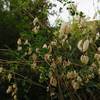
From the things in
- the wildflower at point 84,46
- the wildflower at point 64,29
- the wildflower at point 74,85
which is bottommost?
the wildflower at point 74,85

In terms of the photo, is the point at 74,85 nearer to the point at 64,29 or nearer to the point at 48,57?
the point at 48,57

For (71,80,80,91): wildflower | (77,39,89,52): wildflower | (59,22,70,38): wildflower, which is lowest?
(71,80,80,91): wildflower

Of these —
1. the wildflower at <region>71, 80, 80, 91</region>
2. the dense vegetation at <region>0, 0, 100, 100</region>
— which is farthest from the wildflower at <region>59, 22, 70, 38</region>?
the wildflower at <region>71, 80, 80, 91</region>

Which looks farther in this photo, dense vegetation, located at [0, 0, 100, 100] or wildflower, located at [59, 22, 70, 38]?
dense vegetation, located at [0, 0, 100, 100]

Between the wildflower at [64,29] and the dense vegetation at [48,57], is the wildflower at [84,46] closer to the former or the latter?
the dense vegetation at [48,57]

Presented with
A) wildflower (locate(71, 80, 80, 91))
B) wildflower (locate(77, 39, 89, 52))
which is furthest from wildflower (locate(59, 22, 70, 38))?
wildflower (locate(71, 80, 80, 91))

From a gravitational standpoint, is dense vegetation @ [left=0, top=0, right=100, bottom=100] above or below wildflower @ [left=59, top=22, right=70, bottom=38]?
below

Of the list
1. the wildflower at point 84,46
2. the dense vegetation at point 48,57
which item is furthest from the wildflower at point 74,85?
the wildflower at point 84,46

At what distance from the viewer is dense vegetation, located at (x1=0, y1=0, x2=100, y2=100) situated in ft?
8.53

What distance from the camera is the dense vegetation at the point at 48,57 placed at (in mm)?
2600

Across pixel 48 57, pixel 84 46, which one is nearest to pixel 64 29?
pixel 84 46

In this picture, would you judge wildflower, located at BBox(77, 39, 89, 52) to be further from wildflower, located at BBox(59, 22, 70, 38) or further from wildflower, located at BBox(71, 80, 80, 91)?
wildflower, located at BBox(71, 80, 80, 91)

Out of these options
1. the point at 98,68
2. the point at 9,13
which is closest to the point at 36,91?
the point at 98,68

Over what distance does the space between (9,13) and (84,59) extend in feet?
Result: 27.0
